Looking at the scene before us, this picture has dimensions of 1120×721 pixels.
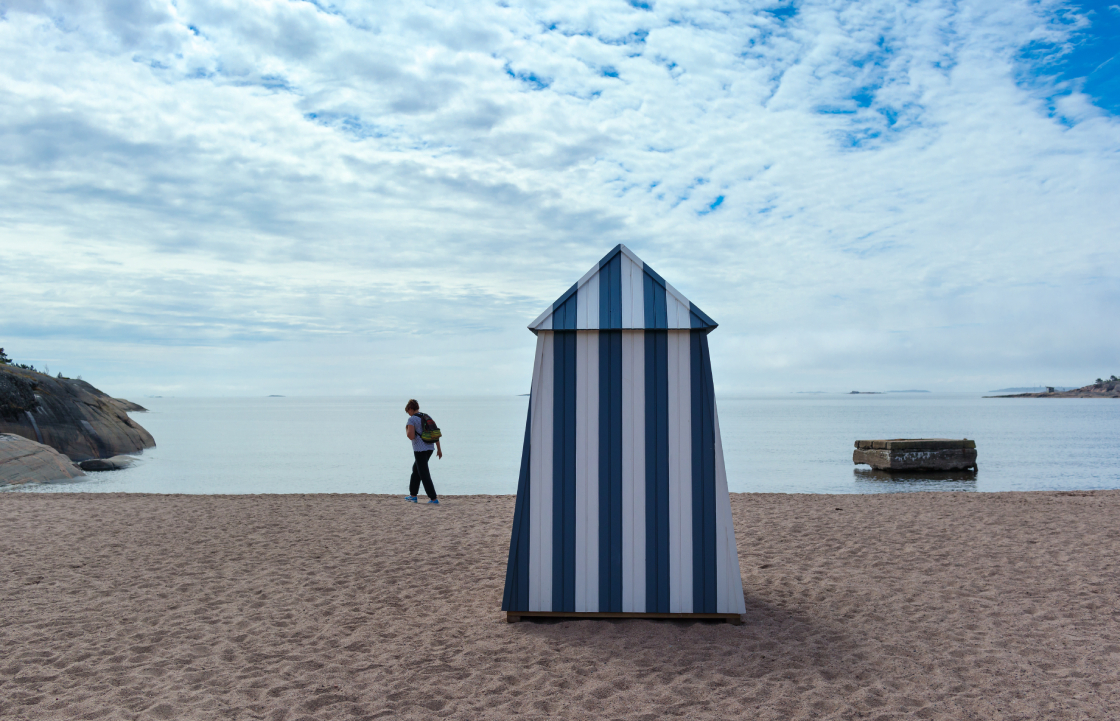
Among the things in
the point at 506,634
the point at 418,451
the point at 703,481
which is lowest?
the point at 506,634

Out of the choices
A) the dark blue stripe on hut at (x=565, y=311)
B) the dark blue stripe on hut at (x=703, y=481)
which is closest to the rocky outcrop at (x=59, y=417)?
the dark blue stripe on hut at (x=565, y=311)

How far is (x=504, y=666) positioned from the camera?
486 cm

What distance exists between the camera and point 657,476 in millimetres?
5594

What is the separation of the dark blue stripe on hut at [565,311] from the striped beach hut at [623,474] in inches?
0.5

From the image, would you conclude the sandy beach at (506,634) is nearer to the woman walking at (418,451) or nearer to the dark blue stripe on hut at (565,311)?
the dark blue stripe on hut at (565,311)

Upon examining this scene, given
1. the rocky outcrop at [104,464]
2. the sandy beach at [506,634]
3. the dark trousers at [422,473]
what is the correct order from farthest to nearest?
the rocky outcrop at [104,464] → the dark trousers at [422,473] → the sandy beach at [506,634]

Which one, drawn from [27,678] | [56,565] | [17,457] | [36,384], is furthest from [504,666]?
[36,384]

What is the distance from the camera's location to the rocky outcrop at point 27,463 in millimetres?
16469

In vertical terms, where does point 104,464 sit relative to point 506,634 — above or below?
above

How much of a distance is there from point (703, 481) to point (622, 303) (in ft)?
5.15

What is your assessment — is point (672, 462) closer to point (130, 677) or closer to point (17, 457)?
point (130, 677)

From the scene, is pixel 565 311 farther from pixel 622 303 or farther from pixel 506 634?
pixel 506 634

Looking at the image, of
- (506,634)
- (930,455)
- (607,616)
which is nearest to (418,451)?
(506,634)

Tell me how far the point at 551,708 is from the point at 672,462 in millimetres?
2116
